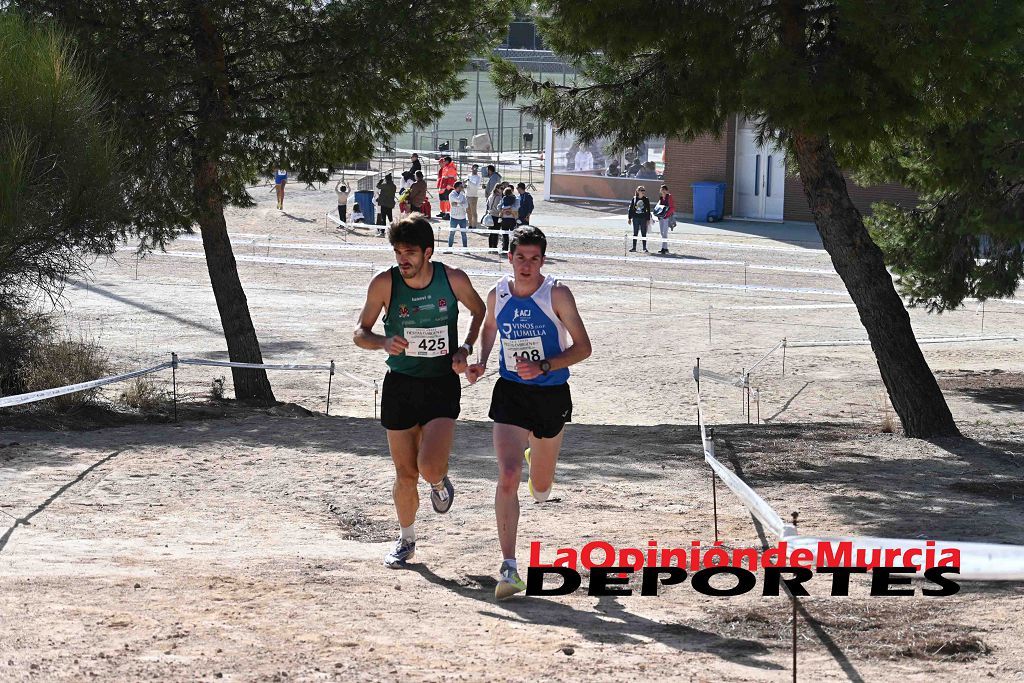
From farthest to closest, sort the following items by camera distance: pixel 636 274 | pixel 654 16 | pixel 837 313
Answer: pixel 636 274 → pixel 837 313 → pixel 654 16

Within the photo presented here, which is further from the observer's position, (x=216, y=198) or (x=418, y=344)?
(x=216, y=198)

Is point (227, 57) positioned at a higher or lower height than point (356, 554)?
higher

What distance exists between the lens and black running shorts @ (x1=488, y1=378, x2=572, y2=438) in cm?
645

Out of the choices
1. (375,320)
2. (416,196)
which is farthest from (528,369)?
(416,196)

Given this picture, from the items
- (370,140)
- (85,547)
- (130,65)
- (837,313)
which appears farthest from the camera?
(837,313)

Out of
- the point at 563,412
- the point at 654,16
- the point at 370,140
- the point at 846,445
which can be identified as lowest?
the point at 846,445

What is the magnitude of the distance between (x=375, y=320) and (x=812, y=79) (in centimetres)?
479

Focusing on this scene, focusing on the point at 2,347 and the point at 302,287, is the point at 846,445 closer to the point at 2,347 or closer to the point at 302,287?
the point at 2,347

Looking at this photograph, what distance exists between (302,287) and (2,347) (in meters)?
10.7

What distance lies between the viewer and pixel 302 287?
23500 millimetres

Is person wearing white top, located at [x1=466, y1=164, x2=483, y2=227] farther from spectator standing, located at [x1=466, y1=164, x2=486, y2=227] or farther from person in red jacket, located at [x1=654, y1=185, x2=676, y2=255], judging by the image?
person in red jacket, located at [x1=654, y1=185, x2=676, y2=255]

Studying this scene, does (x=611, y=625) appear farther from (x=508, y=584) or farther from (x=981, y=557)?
(x=981, y=557)

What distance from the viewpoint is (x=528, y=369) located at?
627cm

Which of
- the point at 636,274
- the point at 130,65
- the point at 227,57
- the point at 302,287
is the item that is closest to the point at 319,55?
the point at 227,57
